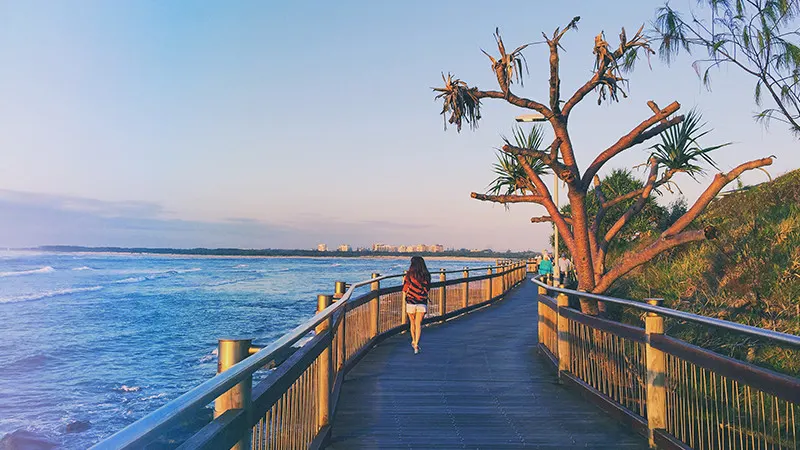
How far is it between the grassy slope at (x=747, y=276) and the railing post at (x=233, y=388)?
738 cm

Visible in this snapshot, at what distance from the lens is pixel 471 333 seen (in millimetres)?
15336

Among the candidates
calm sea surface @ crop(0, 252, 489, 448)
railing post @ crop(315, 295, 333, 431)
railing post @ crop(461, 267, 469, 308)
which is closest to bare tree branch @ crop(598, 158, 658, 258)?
railing post @ crop(315, 295, 333, 431)

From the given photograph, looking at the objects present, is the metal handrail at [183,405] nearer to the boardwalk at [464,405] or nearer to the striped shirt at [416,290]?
the boardwalk at [464,405]

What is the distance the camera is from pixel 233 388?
3.01m

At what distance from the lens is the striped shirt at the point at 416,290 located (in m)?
12.3

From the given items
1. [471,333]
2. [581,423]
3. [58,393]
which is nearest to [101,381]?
[58,393]

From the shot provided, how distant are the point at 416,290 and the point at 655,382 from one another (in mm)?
6496

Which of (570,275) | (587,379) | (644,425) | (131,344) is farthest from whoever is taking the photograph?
(131,344)

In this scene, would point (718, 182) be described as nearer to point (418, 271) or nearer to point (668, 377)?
point (418, 271)

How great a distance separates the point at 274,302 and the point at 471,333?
3243 cm

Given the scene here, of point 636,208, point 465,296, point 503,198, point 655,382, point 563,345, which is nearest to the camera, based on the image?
point 655,382

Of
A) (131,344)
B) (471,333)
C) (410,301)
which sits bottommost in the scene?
(131,344)

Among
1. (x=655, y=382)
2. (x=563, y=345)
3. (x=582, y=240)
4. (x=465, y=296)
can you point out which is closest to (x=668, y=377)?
(x=655, y=382)

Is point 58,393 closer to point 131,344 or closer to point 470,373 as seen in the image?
point 131,344
